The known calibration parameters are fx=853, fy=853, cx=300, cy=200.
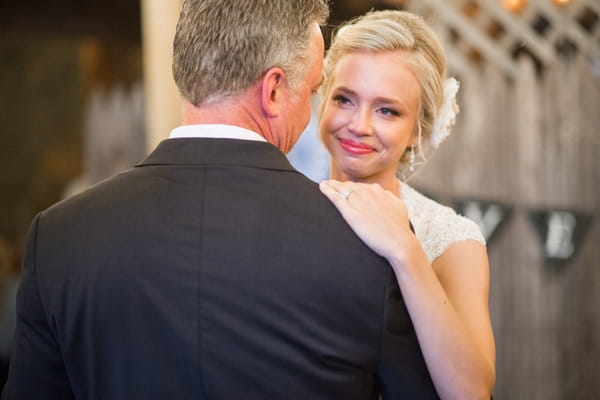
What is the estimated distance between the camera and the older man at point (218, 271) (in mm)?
1254

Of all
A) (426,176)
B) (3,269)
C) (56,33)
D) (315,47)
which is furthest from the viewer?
(56,33)

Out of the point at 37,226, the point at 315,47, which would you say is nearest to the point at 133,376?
the point at 37,226

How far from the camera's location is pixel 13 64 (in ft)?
20.7

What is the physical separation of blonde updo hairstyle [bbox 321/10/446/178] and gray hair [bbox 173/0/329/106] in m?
0.66

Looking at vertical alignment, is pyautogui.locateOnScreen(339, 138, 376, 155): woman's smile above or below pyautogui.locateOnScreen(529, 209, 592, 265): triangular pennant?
above

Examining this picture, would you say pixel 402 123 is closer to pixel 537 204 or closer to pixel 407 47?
pixel 407 47

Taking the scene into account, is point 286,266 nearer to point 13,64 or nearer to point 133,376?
point 133,376

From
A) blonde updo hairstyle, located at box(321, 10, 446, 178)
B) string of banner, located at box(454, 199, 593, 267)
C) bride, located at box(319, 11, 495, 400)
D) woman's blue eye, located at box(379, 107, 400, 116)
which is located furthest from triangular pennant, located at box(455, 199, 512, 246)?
woman's blue eye, located at box(379, 107, 400, 116)

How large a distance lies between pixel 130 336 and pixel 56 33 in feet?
17.4

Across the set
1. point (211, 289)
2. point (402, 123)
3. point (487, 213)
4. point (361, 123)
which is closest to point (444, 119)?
point (402, 123)

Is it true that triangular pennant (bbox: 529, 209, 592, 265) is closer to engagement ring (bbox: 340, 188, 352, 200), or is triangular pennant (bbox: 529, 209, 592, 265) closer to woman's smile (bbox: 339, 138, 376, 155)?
woman's smile (bbox: 339, 138, 376, 155)

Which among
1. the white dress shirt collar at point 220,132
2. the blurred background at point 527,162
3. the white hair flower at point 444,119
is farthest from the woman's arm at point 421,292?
the blurred background at point 527,162

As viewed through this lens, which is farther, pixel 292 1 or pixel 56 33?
pixel 56 33

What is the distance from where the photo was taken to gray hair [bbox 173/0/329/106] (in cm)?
130
